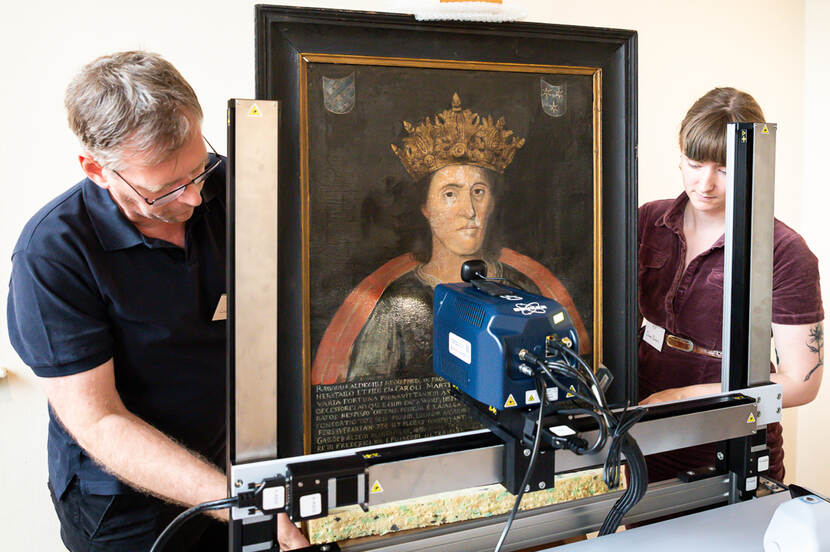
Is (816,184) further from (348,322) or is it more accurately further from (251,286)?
(251,286)

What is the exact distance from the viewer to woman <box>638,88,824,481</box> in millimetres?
1371

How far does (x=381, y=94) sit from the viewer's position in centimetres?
100

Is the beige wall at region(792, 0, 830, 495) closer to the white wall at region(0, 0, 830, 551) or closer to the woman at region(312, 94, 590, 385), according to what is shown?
the white wall at region(0, 0, 830, 551)

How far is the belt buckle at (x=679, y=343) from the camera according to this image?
4.68 ft

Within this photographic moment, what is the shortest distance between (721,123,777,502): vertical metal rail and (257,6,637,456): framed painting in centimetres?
17

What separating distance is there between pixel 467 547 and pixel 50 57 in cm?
161

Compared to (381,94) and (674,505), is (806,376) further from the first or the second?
(381,94)

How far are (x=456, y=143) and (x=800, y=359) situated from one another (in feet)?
Answer: 3.09

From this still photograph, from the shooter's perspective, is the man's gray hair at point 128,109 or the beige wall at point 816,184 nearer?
the man's gray hair at point 128,109

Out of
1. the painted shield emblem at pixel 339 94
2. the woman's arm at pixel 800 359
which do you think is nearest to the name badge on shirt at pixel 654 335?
the woman's arm at pixel 800 359

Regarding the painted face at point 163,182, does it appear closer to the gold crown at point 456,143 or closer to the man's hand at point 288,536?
the gold crown at point 456,143

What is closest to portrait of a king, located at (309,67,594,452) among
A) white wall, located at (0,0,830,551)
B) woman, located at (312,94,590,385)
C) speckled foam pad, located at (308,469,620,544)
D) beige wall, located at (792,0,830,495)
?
woman, located at (312,94,590,385)

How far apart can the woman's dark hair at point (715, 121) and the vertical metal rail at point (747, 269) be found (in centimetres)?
34

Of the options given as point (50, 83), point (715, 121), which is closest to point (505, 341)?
point (715, 121)
